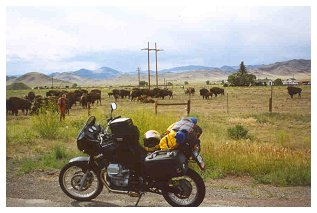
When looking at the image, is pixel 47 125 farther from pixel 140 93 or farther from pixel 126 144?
pixel 140 93

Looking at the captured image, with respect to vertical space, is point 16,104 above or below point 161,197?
above

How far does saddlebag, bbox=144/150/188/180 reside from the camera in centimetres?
570

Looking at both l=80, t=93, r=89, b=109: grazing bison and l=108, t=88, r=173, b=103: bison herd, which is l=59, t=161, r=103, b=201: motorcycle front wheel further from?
l=108, t=88, r=173, b=103: bison herd

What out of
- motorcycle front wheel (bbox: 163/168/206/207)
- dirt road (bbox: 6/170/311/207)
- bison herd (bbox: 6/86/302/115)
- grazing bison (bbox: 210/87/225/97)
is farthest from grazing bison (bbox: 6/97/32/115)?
grazing bison (bbox: 210/87/225/97)

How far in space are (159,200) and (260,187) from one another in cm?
219

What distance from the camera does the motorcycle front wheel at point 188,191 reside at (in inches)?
228

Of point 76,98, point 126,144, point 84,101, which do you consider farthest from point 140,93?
point 126,144

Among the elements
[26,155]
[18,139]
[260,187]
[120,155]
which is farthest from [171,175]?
[18,139]

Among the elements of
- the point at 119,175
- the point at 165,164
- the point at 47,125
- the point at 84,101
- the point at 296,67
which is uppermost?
the point at 296,67

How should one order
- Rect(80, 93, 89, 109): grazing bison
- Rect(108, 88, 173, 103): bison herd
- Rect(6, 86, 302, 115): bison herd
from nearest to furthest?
Rect(6, 86, 302, 115): bison herd < Rect(80, 93, 89, 109): grazing bison < Rect(108, 88, 173, 103): bison herd

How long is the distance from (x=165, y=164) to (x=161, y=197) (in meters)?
1.21

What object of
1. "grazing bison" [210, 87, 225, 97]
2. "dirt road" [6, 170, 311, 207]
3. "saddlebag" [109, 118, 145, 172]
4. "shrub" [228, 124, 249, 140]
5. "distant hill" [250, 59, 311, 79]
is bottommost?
"dirt road" [6, 170, 311, 207]

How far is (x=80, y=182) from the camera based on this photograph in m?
6.36
